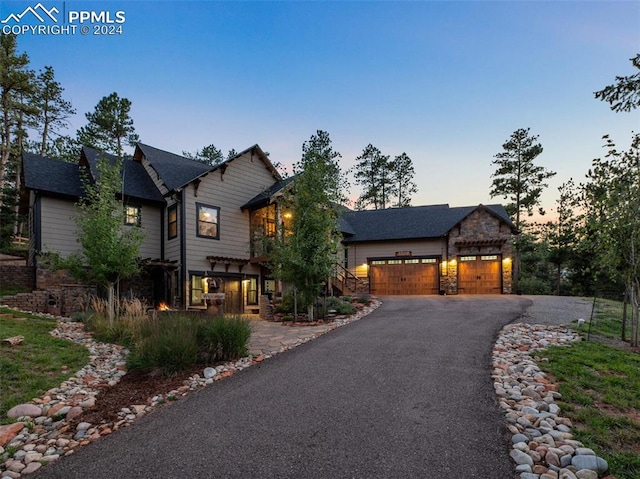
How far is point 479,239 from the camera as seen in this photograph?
19.1 m

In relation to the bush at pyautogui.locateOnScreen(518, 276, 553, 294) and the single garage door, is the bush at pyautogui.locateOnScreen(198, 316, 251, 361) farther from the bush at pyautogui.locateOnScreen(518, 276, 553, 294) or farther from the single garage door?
the bush at pyautogui.locateOnScreen(518, 276, 553, 294)

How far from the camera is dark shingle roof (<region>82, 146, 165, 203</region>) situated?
561 inches

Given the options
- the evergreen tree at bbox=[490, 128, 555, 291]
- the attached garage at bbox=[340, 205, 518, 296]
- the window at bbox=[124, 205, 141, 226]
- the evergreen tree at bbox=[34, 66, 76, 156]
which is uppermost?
the evergreen tree at bbox=[34, 66, 76, 156]

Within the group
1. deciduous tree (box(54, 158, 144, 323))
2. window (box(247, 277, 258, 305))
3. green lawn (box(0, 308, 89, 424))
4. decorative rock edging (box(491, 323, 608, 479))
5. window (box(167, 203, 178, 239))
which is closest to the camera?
decorative rock edging (box(491, 323, 608, 479))

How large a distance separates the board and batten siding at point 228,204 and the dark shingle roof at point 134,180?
2.12 metres

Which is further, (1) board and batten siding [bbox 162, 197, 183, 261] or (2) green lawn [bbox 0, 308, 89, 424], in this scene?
(1) board and batten siding [bbox 162, 197, 183, 261]

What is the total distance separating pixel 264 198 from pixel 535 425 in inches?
514

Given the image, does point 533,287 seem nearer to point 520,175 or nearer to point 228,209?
point 520,175

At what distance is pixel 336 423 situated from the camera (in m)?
3.69

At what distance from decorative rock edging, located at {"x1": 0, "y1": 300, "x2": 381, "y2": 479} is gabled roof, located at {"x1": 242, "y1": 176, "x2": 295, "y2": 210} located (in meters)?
9.35

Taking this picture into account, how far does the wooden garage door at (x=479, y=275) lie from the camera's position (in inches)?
752

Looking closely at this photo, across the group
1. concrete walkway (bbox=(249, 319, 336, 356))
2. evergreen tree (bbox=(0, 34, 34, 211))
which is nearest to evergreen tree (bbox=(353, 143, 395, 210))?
evergreen tree (bbox=(0, 34, 34, 211))

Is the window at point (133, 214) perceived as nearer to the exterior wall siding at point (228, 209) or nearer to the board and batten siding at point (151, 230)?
the board and batten siding at point (151, 230)

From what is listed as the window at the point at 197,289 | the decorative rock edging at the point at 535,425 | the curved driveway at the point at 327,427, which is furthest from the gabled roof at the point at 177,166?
the decorative rock edging at the point at 535,425
